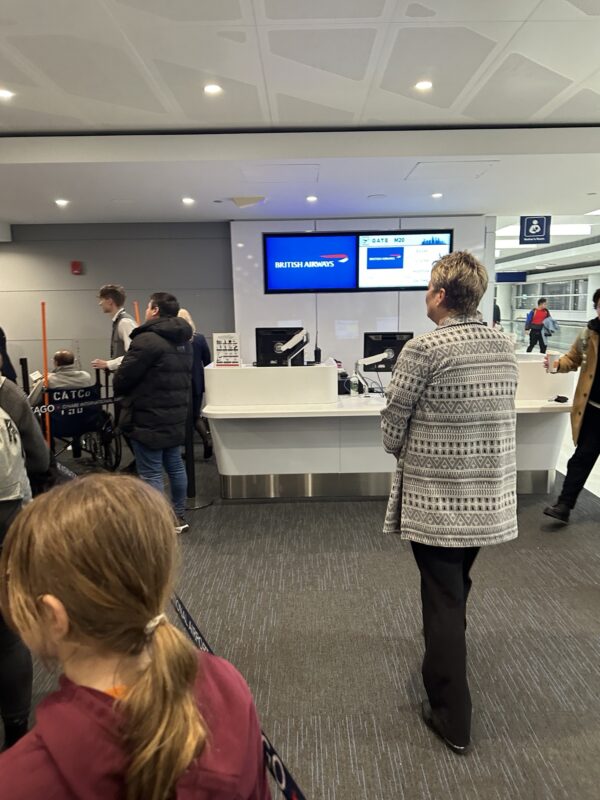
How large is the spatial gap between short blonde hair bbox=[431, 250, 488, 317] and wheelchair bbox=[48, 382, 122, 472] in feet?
11.5

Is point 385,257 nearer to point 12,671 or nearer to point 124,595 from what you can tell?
point 12,671

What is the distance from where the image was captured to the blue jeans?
342 cm

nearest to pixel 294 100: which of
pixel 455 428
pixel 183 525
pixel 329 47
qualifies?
pixel 329 47

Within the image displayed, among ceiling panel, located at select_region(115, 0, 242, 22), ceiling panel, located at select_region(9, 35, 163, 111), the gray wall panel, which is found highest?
ceiling panel, located at select_region(9, 35, 163, 111)

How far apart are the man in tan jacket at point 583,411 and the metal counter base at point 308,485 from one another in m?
0.66

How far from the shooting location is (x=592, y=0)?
7.50 feet

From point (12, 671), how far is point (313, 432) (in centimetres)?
264

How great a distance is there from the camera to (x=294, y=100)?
11.0 ft

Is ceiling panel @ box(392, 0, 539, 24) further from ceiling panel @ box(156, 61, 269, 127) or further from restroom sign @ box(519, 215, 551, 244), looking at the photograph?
restroom sign @ box(519, 215, 551, 244)

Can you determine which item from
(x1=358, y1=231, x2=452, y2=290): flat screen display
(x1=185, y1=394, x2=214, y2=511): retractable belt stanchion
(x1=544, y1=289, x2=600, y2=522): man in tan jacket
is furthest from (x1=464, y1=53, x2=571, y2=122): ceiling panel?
(x1=185, y1=394, x2=214, y2=511): retractable belt stanchion

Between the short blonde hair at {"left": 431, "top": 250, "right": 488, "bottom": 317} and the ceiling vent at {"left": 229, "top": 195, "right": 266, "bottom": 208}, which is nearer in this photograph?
the short blonde hair at {"left": 431, "top": 250, "right": 488, "bottom": 317}

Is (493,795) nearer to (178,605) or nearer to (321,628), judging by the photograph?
(321,628)

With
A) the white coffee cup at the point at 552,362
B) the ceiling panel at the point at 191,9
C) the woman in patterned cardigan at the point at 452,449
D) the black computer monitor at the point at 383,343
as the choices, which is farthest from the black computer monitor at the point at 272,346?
the woman in patterned cardigan at the point at 452,449

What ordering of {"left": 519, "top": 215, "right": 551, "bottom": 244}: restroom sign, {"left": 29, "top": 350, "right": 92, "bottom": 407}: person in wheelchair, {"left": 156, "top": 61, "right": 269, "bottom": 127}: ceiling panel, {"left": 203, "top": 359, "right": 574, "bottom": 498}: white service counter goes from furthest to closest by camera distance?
1. {"left": 519, "top": 215, "right": 551, "bottom": 244}: restroom sign
2. {"left": 29, "top": 350, "right": 92, "bottom": 407}: person in wheelchair
3. {"left": 203, "top": 359, "right": 574, "bottom": 498}: white service counter
4. {"left": 156, "top": 61, "right": 269, "bottom": 127}: ceiling panel
